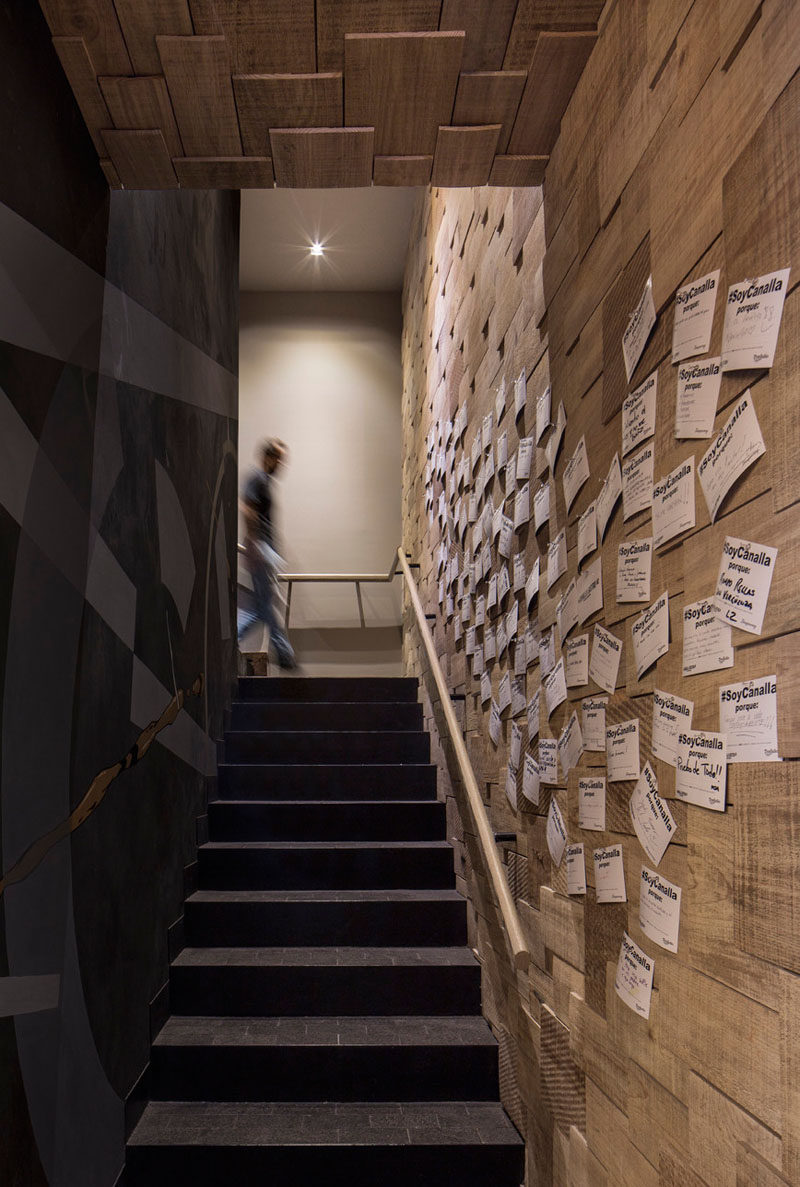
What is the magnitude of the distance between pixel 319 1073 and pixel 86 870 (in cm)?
99

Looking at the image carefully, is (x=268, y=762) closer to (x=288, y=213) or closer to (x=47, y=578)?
(x=47, y=578)

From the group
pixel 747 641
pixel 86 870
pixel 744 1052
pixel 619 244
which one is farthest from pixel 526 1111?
pixel 619 244

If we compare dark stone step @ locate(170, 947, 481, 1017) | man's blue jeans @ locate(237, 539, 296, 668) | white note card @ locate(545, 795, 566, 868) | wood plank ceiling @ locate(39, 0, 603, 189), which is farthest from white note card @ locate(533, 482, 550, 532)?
man's blue jeans @ locate(237, 539, 296, 668)

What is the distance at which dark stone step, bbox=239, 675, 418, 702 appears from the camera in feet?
14.8

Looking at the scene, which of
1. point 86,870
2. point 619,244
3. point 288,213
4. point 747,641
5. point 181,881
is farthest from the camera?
point 288,213

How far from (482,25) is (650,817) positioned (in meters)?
1.42

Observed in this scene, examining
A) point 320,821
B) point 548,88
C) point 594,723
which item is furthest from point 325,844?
point 548,88

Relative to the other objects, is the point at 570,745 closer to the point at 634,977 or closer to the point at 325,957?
the point at 634,977

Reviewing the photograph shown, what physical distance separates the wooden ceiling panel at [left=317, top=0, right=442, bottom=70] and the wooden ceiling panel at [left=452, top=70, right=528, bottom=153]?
0.16m

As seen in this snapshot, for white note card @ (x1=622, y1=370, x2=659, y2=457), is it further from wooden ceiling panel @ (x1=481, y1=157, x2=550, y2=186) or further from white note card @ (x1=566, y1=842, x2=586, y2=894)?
wooden ceiling panel @ (x1=481, y1=157, x2=550, y2=186)

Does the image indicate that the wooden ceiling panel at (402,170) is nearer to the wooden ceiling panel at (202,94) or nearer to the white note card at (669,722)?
the wooden ceiling panel at (202,94)

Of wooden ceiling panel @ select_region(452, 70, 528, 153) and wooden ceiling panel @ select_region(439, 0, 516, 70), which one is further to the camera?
wooden ceiling panel @ select_region(452, 70, 528, 153)

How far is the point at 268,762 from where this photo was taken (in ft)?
13.0

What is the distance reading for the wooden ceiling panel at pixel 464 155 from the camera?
196 cm
